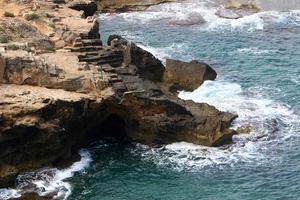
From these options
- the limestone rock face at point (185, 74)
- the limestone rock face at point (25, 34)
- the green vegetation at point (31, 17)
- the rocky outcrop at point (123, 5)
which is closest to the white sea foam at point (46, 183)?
the limestone rock face at point (25, 34)

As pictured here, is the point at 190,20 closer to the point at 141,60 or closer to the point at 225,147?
the point at 141,60

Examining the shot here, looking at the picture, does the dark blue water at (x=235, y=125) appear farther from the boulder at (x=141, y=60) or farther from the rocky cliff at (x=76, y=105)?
the boulder at (x=141, y=60)

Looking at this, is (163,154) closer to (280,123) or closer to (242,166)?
(242,166)

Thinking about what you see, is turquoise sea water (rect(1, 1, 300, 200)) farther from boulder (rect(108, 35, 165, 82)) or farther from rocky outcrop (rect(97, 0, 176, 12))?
rocky outcrop (rect(97, 0, 176, 12))

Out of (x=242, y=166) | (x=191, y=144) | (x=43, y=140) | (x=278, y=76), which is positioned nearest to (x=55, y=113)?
(x=43, y=140)

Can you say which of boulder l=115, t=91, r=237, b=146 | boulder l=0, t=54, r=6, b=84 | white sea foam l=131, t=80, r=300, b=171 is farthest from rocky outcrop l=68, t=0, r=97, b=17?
boulder l=115, t=91, r=237, b=146

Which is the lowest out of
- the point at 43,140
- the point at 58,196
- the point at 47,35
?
the point at 58,196
